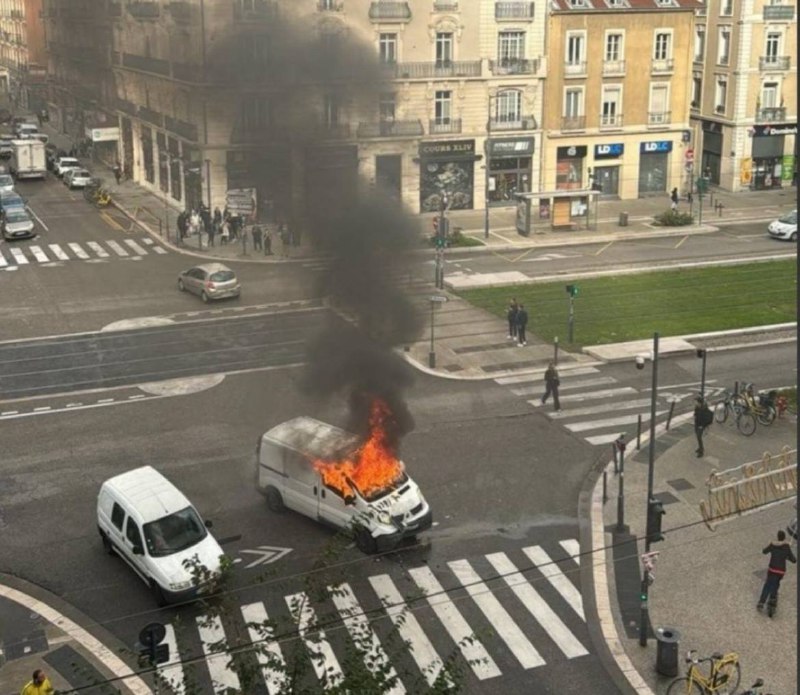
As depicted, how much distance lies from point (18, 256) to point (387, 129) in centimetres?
2696

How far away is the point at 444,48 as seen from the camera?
57.5 m

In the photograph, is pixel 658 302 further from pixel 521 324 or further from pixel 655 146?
pixel 655 146

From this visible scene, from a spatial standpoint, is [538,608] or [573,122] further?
[573,122]

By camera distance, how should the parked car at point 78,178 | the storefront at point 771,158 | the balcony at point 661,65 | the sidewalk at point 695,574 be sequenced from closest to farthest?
1. the sidewalk at point 695,574
2. the balcony at point 661,65
3. the storefront at point 771,158
4. the parked car at point 78,178

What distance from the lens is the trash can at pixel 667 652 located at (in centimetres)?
1750

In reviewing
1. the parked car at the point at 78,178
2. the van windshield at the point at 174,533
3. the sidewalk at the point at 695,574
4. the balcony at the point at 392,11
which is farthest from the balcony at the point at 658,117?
the van windshield at the point at 174,533

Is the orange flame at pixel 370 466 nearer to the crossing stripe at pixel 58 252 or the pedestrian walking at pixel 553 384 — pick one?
the pedestrian walking at pixel 553 384

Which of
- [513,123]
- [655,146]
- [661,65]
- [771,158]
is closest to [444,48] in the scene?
[513,123]

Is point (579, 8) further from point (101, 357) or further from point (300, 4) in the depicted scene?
point (300, 4)

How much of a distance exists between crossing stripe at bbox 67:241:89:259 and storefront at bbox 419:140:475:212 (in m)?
19.1

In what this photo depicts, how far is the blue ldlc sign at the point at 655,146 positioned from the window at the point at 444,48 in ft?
52.3

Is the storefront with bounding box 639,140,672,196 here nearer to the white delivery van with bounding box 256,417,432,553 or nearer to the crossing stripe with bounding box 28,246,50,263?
the crossing stripe with bounding box 28,246,50,263

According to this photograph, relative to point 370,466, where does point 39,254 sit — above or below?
above

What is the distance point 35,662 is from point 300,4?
1428cm
